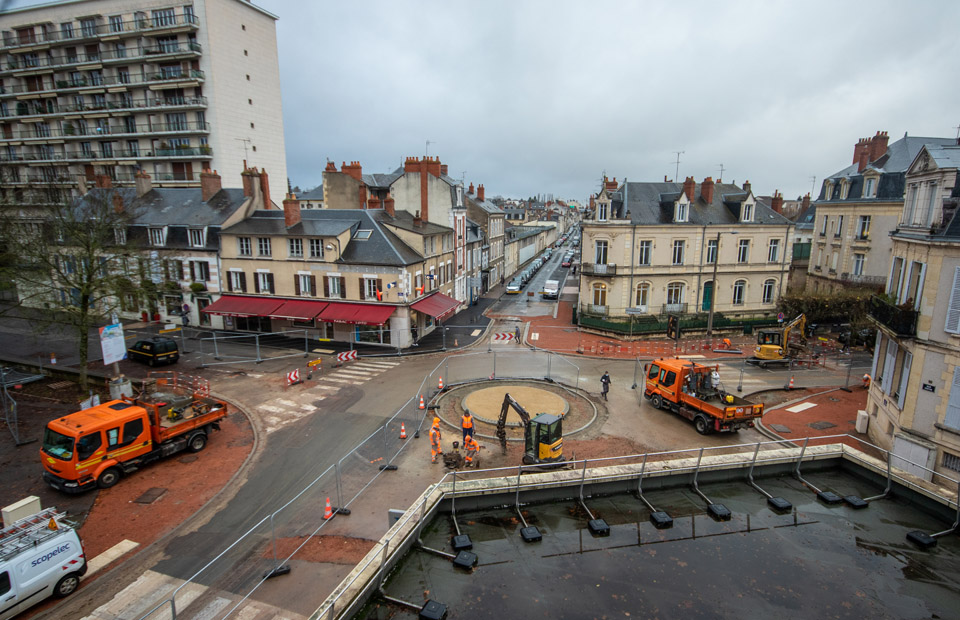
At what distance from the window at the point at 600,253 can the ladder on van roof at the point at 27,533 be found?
36656 mm

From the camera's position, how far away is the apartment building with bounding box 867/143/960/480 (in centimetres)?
1579

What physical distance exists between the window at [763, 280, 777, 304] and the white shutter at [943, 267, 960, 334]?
96.6ft

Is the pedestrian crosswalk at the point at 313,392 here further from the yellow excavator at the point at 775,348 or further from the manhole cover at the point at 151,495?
the yellow excavator at the point at 775,348

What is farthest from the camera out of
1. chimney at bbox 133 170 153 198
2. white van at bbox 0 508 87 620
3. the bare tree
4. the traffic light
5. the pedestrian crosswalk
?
chimney at bbox 133 170 153 198

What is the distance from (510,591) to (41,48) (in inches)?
2745

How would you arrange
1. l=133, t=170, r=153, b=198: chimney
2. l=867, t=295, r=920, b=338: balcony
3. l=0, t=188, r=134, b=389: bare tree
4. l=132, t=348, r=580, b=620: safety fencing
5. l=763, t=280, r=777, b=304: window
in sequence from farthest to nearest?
l=763, t=280, r=777, b=304: window, l=133, t=170, r=153, b=198: chimney, l=0, t=188, r=134, b=389: bare tree, l=867, t=295, r=920, b=338: balcony, l=132, t=348, r=580, b=620: safety fencing

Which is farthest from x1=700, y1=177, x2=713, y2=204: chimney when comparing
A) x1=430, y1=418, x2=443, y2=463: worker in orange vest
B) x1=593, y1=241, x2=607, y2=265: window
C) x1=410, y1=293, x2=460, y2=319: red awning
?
x1=430, y1=418, x2=443, y2=463: worker in orange vest

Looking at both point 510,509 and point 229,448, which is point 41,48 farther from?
point 510,509

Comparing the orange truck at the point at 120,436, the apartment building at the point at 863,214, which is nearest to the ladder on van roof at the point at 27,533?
the orange truck at the point at 120,436

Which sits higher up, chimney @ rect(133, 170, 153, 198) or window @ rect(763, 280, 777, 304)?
chimney @ rect(133, 170, 153, 198)

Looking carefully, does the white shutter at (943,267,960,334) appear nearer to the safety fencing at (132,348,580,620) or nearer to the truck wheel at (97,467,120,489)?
the safety fencing at (132,348,580,620)

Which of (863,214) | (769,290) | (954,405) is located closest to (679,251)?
(769,290)

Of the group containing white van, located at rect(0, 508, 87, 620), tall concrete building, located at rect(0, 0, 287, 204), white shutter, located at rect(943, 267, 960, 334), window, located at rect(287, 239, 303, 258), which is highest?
tall concrete building, located at rect(0, 0, 287, 204)

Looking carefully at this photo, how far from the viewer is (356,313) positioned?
33344 millimetres
